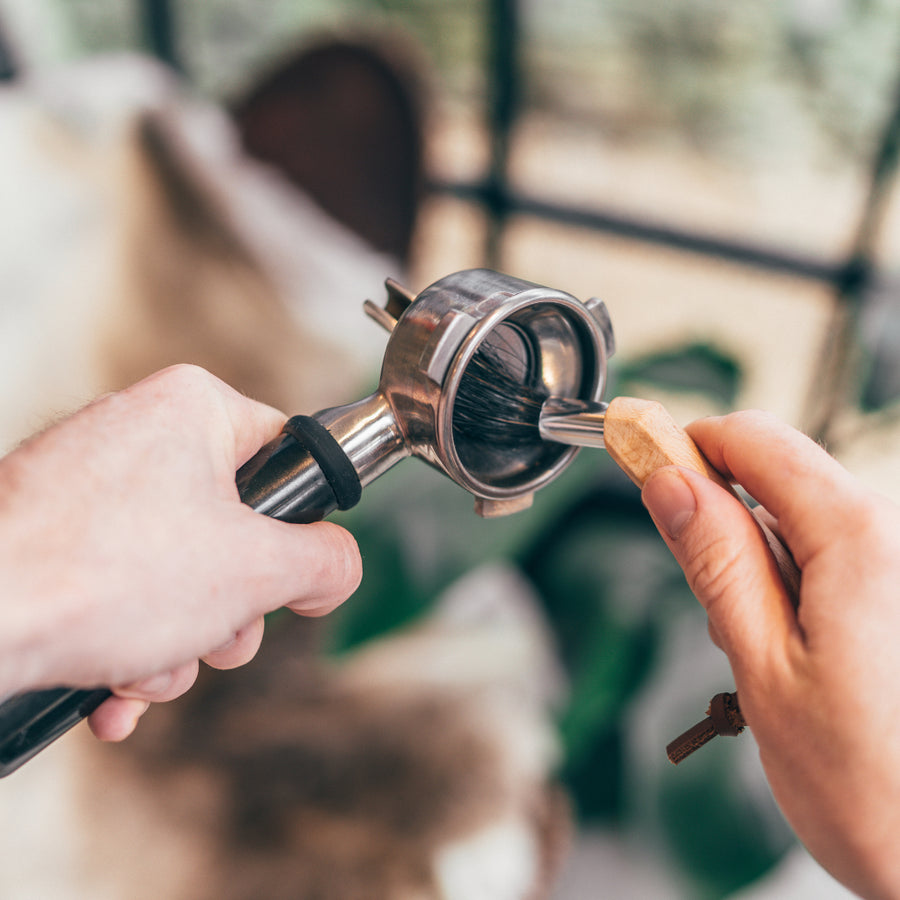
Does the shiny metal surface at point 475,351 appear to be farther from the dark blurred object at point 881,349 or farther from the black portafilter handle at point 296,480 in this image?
the dark blurred object at point 881,349

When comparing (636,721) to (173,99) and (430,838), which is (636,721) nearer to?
(430,838)

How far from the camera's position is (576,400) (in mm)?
455

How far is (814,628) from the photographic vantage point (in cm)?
35

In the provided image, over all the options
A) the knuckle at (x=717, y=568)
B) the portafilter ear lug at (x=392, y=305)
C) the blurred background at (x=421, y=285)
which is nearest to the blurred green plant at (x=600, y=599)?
the blurred background at (x=421, y=285)

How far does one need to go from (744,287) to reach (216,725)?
102 cm

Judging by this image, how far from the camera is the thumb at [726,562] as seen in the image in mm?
367

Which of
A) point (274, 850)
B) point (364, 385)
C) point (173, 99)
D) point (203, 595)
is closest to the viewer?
point (203, 595)

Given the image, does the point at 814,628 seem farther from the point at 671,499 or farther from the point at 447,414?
the point at 447,414

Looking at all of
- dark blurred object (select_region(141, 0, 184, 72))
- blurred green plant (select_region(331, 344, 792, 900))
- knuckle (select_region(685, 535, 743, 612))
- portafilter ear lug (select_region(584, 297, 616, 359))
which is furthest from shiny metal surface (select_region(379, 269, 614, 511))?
dark blurred object (select_region(141, 0, 184, 72))

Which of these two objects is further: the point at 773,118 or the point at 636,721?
the point at 773,118

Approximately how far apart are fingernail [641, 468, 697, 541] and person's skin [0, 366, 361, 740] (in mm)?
186

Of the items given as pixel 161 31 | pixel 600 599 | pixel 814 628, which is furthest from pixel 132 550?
pixel 161 31

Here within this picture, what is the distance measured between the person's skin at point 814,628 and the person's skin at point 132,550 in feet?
0.70

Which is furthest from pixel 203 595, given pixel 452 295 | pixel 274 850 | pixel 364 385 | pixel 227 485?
pixel 364 385
